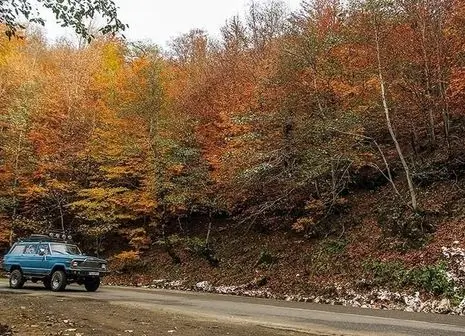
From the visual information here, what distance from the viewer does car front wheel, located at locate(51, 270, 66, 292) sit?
20047 mm

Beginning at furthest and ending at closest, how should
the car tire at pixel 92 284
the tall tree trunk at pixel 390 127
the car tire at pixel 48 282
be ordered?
the car tire at pixel 92 284
the tall tree trunk at pixel 390 127
the car tire at pixel 48 282

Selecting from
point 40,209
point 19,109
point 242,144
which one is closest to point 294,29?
point 242,144

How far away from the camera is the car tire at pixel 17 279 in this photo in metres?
21.3

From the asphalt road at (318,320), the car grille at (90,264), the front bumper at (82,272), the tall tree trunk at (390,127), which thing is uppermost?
the tall tree trunk at (390,127)

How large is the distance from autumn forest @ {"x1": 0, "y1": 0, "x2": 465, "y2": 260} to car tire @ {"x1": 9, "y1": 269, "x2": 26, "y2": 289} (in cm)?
916

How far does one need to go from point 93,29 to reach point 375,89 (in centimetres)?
2671

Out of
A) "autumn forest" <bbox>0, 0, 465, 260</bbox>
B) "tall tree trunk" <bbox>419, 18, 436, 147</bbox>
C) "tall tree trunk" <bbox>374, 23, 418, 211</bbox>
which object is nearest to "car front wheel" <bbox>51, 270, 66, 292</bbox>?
"autumn forest" <bbox>0, 0, 465, 260</bbox>

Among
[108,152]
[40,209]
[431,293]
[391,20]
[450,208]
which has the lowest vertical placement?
[431,293]

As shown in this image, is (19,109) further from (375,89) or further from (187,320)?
(187,320)

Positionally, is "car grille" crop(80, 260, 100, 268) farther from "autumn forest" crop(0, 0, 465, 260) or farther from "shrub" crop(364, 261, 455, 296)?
"shrub" crop(364, 261, 455, 296)

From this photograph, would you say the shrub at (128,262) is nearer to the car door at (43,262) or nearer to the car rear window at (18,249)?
the car rear window at (18,249)

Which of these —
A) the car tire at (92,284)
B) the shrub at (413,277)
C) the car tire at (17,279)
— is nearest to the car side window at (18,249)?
the car tire at (17,279)

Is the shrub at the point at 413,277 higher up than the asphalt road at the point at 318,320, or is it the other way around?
the shrub at the point at 413,277

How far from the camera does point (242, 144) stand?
26234mm
